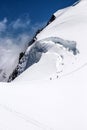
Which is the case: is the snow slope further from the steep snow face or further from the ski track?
the steep snow face

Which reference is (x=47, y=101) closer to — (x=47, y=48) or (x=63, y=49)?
(x=63, y=49)

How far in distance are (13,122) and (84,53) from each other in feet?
44.1

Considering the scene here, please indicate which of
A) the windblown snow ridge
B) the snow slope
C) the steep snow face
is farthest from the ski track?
the windblown snow ridge

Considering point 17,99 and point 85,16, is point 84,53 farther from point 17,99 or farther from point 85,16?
point 17,99

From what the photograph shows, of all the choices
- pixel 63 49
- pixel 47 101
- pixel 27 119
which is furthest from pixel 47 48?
pixel 27 119

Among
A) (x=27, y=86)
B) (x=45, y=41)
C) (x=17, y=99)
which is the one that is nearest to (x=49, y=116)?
(x=17, y=99)

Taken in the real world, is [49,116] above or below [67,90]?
below

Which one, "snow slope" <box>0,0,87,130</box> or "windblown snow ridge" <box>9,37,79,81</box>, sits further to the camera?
"windblown snow ridge" <box>9,37,79,81</box>

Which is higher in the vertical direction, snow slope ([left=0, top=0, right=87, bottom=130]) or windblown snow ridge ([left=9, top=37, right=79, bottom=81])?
windblown snow ridge ([left=9, top=37, right=79, bottom=81])

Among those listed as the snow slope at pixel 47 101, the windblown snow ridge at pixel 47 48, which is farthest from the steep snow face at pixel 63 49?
the snow slope at pixel 47 101

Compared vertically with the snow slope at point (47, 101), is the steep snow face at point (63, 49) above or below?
above

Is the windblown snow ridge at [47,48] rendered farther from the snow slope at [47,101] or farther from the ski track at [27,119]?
the ski track at [27,119]

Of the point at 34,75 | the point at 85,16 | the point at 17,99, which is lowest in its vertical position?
the point at 17,99

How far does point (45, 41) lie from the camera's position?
27062 millimetres
